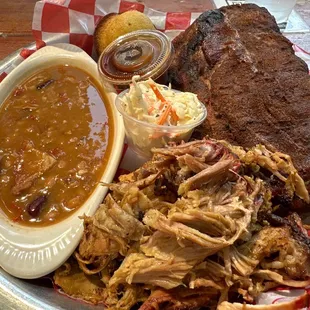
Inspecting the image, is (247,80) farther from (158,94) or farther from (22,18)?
(22,18)

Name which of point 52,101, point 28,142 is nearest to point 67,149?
point 28,142

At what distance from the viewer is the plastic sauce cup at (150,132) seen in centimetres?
233

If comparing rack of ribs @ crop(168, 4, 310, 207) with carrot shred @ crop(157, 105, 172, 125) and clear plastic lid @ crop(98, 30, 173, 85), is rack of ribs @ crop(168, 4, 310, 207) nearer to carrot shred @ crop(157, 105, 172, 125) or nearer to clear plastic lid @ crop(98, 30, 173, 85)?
clear plastic lid @ crop(98, 30, 173, 85)

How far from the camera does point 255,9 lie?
A: 2.97 metres

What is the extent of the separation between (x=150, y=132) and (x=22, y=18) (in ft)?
8.75

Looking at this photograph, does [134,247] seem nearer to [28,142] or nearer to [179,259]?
[179,259]

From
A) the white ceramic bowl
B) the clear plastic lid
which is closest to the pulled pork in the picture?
the white ceramic bowl

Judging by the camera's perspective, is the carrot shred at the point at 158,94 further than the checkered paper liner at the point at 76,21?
No

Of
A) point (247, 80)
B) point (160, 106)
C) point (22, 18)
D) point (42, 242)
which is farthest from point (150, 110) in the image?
point (22, 18)

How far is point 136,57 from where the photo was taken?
2.88 m

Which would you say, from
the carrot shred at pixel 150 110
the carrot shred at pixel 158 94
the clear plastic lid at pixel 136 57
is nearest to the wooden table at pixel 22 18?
the clear plastic lid at pixel 136 57

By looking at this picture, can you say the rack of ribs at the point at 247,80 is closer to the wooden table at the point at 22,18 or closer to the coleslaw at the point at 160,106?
the coleslaw at the point at 160,106

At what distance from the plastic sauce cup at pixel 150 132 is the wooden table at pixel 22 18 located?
1660mm

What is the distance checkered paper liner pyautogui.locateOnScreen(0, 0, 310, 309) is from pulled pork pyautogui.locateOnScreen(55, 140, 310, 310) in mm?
1659
